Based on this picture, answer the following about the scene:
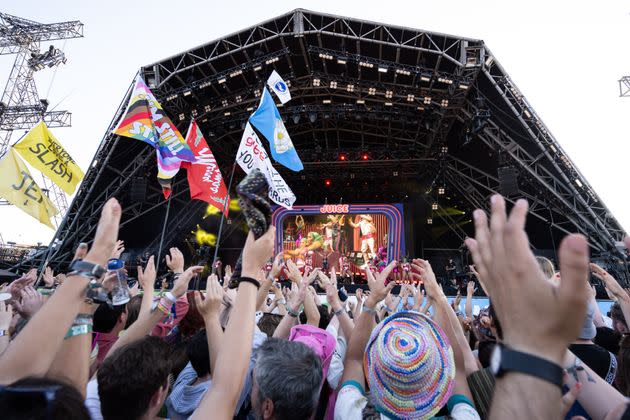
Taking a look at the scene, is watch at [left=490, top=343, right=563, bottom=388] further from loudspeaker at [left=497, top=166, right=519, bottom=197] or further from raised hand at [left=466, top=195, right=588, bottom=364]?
loudspeaker at [left=497, top=166, right=519, bottom=197]

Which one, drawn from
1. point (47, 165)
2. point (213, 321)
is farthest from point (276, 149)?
point (213, 321)

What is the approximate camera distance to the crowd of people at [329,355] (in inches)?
28.0

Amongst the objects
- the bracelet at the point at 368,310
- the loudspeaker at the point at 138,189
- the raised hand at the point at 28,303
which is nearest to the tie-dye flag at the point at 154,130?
the raised hand at the point at 28,303

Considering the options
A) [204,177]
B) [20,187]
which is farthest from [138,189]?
[20,187]

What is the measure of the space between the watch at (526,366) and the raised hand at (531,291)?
0.6 inches

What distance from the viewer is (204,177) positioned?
7801 mm

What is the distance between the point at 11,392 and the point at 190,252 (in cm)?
1800

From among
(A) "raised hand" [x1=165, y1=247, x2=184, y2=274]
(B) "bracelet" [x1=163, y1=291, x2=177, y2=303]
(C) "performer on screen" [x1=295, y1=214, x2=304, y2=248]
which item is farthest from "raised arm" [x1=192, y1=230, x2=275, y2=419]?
(C) "performer on screen" [x1=295, y1=214, x2=304, y2=248]

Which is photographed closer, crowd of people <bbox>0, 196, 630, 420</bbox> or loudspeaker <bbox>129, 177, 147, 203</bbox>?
crowd of people <bbox>0, 196, 630, 420</bbox>

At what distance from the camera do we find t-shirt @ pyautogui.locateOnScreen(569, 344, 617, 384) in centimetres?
200

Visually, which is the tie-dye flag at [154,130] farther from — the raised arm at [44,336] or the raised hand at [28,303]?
the raised arm at [44,336]

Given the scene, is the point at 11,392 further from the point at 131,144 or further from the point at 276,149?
the point at 131,144

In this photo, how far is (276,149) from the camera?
7.18 m

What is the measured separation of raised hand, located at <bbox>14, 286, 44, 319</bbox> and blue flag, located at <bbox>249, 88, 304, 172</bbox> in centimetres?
441
